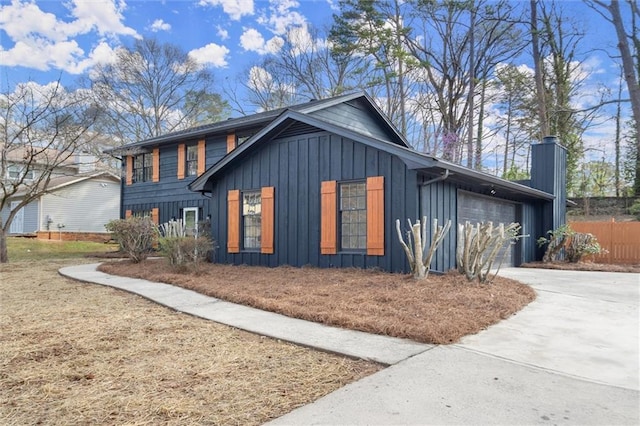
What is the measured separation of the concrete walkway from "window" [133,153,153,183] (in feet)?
42.2

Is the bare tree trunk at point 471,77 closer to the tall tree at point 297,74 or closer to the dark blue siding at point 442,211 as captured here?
the tall tree at point 297,74

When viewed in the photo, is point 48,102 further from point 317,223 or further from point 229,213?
point 317,223

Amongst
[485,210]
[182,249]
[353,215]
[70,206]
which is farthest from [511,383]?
[70,206]

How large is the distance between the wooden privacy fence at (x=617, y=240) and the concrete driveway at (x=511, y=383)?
10424 mm

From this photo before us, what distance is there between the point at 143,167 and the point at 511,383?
1717cm

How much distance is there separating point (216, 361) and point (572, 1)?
20.7 metres

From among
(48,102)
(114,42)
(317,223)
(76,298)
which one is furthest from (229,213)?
(114,42)

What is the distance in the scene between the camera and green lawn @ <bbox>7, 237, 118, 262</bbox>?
14.7 m

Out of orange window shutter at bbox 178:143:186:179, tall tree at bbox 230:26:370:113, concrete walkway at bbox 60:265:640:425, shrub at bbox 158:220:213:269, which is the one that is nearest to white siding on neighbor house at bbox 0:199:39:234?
orange window shutter at bbox 178:143:186:179

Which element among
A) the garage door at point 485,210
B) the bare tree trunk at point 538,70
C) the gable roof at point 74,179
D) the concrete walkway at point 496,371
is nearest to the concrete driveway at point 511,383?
the concrete walkway at point 496,371

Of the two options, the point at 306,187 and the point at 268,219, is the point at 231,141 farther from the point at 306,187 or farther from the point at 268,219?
the point at 306,187

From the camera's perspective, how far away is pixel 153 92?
24.4 meters

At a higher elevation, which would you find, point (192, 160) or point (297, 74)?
point (297, 74)

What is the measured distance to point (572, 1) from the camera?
17.6 metres
